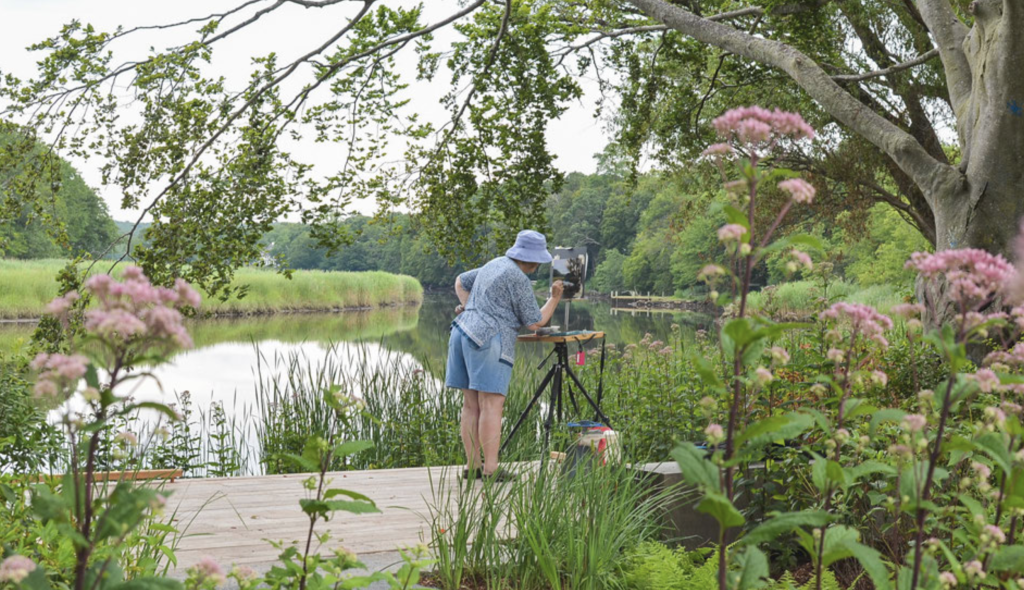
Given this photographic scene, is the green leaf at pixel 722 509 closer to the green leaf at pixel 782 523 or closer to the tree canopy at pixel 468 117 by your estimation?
the green leaf at pixel 782 523

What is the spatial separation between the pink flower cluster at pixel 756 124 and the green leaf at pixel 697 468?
518 mm

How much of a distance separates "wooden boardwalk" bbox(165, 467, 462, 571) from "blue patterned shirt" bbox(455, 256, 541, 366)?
813 millimetres

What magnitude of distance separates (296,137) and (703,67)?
519 cm

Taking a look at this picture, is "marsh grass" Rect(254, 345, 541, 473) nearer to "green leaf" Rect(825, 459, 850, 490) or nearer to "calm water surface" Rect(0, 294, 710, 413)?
"calm water surface" Rect(0, 294, 710, 413)

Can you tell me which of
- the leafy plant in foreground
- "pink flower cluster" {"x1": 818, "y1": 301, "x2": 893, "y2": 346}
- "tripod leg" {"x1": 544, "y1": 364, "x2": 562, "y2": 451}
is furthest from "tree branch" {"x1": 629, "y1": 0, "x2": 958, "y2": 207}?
"pink flower cluster" {"x1": 818, "y1": 301, "x2": 893, "y2": 346}

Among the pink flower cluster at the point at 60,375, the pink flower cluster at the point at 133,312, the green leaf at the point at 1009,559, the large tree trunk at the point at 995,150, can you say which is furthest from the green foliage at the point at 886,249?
the pink flower cluster at the point at 60,375

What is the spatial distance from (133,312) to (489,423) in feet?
11.2

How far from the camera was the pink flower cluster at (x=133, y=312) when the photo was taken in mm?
1044

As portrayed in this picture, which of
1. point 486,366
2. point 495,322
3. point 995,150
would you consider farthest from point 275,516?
point 995,150

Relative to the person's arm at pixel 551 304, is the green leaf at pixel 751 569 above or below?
below

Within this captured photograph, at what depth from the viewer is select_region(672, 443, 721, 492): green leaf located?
50.5 inches

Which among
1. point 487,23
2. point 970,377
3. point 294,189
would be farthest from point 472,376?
point 487,23

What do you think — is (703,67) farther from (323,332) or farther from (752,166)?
(323,332)

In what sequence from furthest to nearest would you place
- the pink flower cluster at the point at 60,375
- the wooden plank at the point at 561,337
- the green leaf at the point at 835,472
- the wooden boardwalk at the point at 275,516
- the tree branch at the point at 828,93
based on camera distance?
the tree branch at the point at 828,93, the wooden plank at the point at 561,337, the wooden boardwalk at the point at 275,516, the green leaf at the point at 835,472, the pink flower cluster at the point at 60,375
